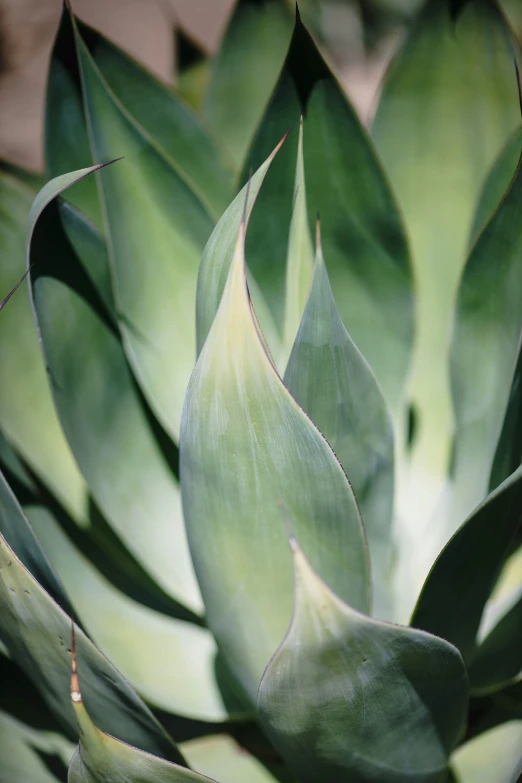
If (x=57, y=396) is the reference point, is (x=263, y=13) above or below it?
above

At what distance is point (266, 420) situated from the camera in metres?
0.54

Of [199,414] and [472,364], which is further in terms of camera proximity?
[472,364]

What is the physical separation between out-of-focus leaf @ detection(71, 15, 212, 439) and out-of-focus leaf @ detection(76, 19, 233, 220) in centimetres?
3

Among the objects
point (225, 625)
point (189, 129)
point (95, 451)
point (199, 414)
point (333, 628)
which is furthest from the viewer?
point (189, 129)

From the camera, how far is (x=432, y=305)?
920 mm

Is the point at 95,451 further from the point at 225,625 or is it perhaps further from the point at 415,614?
the point at 415,614

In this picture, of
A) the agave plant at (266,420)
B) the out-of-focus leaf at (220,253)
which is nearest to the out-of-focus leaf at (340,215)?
the agave plant at (266,420)

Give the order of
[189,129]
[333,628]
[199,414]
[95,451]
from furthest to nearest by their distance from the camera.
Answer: [189,129] → [95,451] → [199,414] → [333,628]

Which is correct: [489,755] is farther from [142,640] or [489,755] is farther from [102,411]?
[102,411]

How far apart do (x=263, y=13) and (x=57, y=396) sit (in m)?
0.57

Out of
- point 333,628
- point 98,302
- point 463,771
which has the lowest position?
point 463,771

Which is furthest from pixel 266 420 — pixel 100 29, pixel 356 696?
pixel 100 29

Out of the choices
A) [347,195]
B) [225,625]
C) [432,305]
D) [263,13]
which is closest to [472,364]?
[432,305]

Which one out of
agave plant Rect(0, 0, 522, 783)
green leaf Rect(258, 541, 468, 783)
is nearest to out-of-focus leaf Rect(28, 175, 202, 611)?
agave plant Rect(0, 0, 522, 783)
